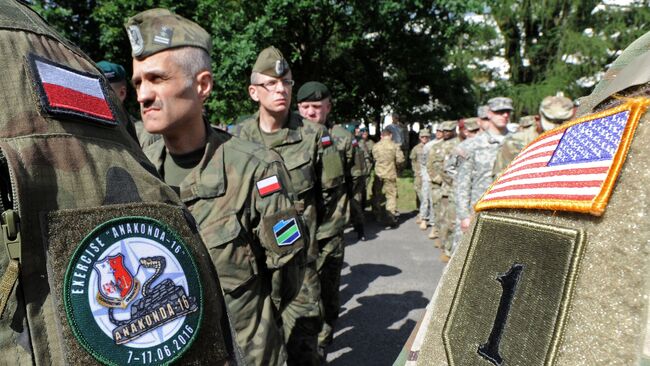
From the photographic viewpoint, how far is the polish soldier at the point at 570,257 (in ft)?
2.14

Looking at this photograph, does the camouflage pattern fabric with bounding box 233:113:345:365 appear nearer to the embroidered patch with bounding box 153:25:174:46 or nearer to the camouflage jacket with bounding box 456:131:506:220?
the embroidered patch with bounding box 153:25:174:46

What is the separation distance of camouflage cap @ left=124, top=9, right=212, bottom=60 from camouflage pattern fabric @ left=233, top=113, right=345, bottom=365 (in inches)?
36.2

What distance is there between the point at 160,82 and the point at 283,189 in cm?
68

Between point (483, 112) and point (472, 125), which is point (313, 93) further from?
point (483, 112)

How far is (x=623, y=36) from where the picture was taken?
750 inches

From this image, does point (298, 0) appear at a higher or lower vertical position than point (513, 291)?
higher

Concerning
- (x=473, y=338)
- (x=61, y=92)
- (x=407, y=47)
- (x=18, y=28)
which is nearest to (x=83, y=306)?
(x=61, y=92)

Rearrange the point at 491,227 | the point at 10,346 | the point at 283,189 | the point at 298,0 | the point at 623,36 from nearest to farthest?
the point at 10,346 < the point at 491,227 < the point at 283,189 < the point at 298,0 < the point at 623,36

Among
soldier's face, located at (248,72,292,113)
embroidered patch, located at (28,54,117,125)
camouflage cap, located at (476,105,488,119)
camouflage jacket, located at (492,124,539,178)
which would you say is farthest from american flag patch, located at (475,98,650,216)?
camouflage cap, located at (476,105,488,119)

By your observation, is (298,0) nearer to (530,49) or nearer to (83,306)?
(530,49)

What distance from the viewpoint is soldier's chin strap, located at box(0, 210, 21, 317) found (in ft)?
2.38

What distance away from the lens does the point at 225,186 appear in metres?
2.01

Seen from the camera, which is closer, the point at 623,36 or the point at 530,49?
the point at 623,36

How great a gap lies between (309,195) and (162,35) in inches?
83.5
